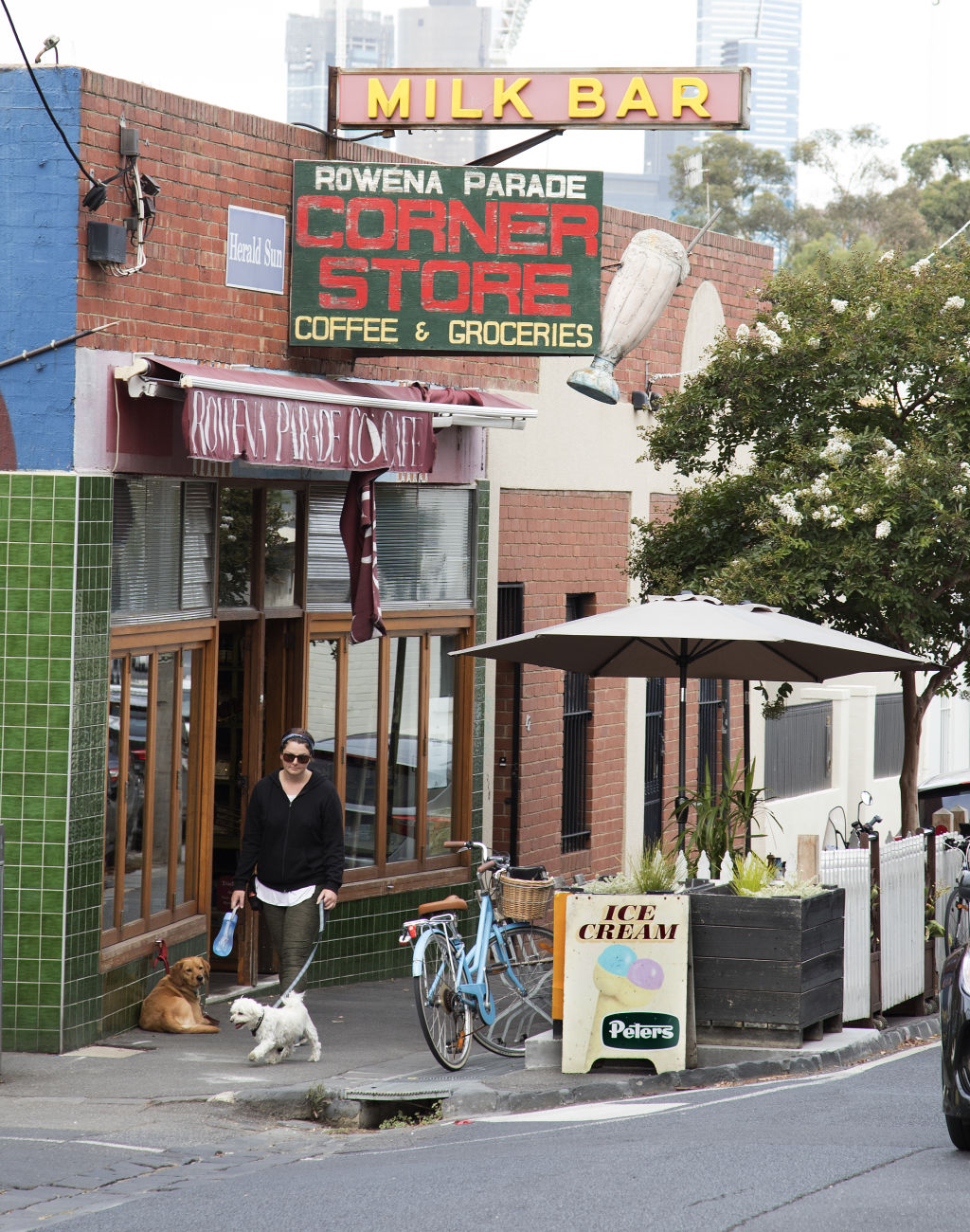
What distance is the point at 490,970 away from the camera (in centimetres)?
1005

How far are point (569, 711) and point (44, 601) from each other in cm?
674

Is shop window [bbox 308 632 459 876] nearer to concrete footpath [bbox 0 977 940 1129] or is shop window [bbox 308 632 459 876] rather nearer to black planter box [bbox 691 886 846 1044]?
concrete footpath [bbox 0 977 940 1129]

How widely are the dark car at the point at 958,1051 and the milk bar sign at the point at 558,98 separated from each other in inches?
250

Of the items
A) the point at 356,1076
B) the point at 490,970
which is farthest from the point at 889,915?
the point at 356,1076

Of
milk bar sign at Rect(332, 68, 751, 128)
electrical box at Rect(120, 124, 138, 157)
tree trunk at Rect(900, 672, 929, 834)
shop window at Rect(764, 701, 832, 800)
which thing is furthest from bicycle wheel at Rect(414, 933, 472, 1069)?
shop window at Rect(764, 701, 832, 800)

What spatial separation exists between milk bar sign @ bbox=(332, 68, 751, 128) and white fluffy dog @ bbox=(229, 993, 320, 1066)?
5763 mm

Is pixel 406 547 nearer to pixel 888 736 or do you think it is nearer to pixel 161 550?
pixel 161 550

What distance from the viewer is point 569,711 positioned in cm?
1541

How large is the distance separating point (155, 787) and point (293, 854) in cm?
128

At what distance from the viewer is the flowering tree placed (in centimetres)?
1227

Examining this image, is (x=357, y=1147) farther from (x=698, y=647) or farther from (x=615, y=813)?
(x=615, y=813)

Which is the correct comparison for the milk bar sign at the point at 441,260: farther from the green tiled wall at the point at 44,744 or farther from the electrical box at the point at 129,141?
the green tiled wall at the point at 44,744

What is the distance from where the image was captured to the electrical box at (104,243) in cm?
965

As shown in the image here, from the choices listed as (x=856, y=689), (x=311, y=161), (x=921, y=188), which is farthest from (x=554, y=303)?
(x=921, y=188)
